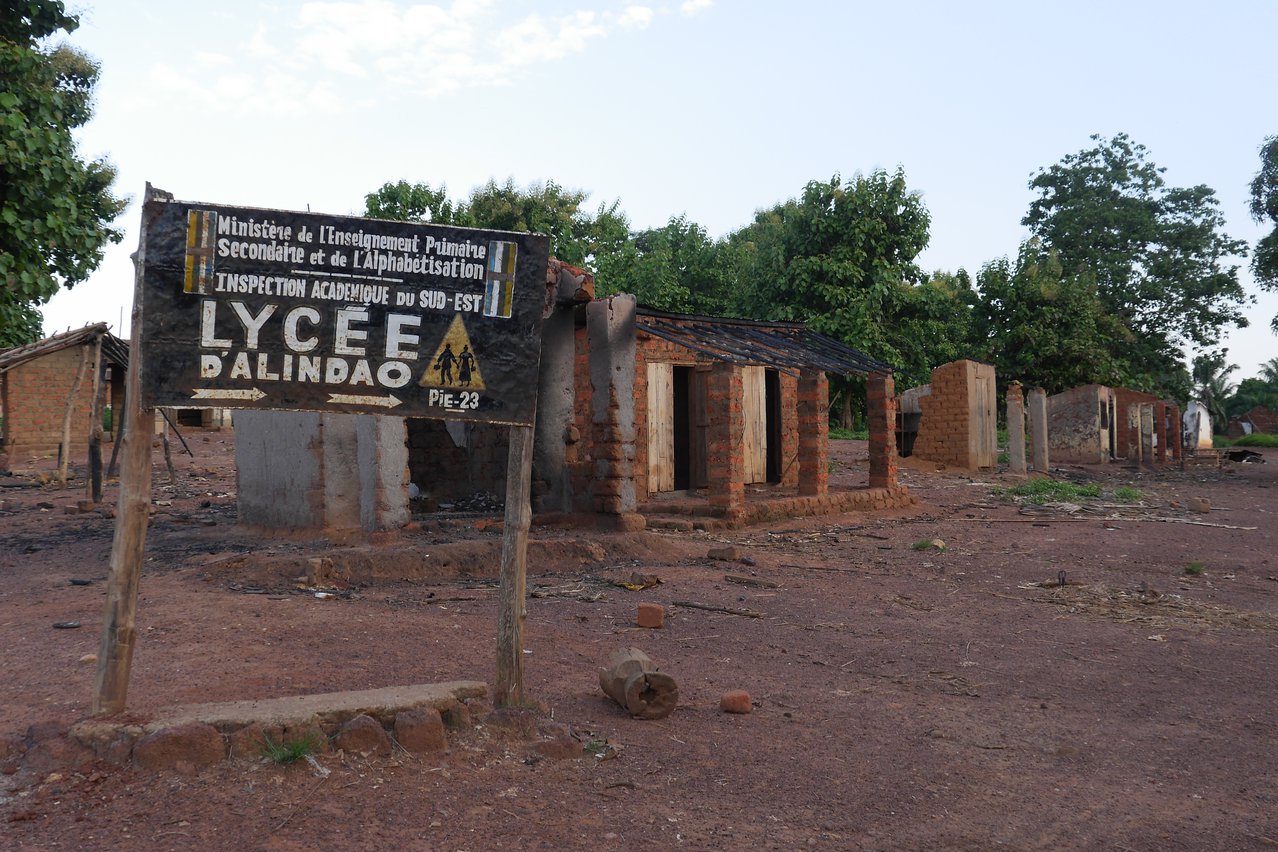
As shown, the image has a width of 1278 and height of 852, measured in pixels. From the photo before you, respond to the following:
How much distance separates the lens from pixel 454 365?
176 inches

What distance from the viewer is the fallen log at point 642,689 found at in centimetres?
473

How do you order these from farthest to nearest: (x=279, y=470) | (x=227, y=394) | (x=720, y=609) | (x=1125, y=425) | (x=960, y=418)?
1. (x=1125, y=425)
2. (x=960, y=418)
3. (x=279, y=470)
4. (x=720, y=609)
5. (x=227, y=394)

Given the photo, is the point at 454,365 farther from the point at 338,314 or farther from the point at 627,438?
the point at 627,438

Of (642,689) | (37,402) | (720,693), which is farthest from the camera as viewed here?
(37,402)

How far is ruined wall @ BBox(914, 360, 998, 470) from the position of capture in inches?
854

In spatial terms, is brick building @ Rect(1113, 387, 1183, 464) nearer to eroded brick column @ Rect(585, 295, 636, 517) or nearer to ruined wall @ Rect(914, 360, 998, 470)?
ruined wall @ Rect(914, 360, 998, 470)

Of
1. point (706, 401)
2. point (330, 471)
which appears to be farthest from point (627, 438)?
point (706, 401)

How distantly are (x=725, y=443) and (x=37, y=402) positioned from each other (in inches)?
616

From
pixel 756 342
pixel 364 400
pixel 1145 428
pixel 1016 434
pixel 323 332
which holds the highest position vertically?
pixel 756 342

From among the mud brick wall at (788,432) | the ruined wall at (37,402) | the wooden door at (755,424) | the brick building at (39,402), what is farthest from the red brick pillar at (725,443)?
the ruined wall at (37,402)

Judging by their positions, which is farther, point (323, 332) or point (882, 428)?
point (882, 428)

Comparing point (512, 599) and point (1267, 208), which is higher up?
point (1267, 208)

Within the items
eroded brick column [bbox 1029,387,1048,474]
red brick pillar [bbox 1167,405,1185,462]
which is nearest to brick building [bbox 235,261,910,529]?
eroded brick column [bbox 1029,387,1048,474]

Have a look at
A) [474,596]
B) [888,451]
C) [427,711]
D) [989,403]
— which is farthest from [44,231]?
[989,403]
